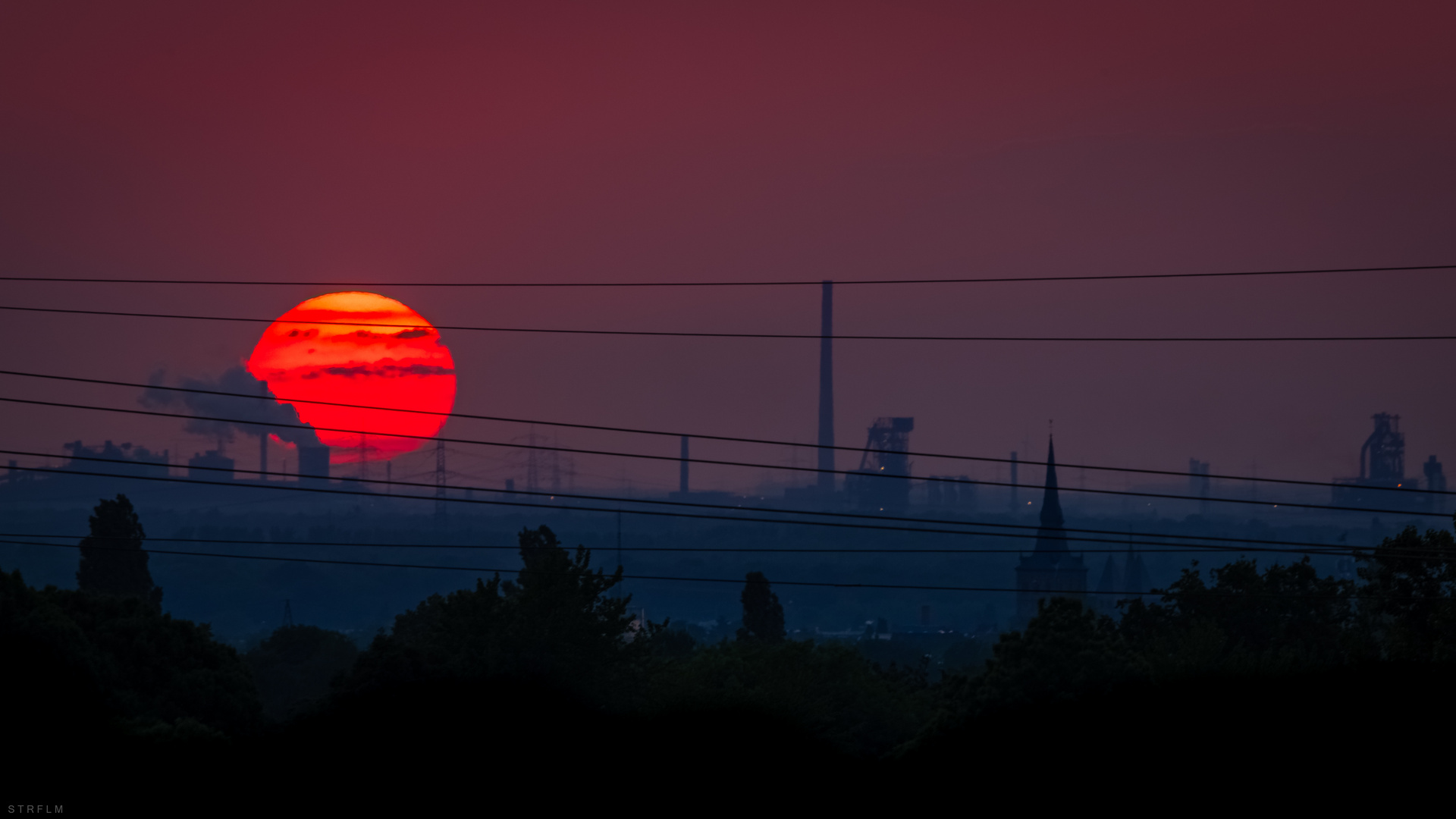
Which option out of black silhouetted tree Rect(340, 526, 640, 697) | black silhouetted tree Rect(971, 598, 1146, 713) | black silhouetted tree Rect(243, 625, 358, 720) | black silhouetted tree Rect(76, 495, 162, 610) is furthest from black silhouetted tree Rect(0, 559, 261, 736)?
black silhouetted tree Rect(243, 625, 358, 720)

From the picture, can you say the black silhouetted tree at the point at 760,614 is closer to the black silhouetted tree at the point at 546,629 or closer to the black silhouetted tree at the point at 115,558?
the black silhouetted tree at the point at 546,629

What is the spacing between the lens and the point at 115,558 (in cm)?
9462

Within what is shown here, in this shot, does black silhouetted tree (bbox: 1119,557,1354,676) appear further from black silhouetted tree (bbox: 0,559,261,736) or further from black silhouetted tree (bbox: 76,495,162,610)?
black silhouetted tree (bbox: 76,495,162,610)

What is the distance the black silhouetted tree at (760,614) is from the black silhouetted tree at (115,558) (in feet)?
166

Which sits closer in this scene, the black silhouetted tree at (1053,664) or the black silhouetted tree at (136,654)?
the black silhouetted tree at (136,654)

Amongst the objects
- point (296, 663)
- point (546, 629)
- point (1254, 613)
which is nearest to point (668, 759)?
point (546, 629)

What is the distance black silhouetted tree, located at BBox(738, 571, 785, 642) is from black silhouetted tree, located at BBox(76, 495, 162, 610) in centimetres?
5056

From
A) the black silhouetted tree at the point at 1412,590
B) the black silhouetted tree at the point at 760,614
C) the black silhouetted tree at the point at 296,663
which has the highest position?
the black silhouetted tree at the point at 1412,590

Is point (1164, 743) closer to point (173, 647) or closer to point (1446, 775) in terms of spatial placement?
point (1446, 775)

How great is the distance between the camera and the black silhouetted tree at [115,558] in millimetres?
93750

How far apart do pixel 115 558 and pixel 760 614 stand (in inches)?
2151

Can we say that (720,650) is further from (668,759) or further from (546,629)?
(668,759)

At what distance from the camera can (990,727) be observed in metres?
61.5

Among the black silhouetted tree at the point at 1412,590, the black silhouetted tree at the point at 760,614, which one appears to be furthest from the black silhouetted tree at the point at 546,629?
the black silhouetted tree at the point at 1412,590
